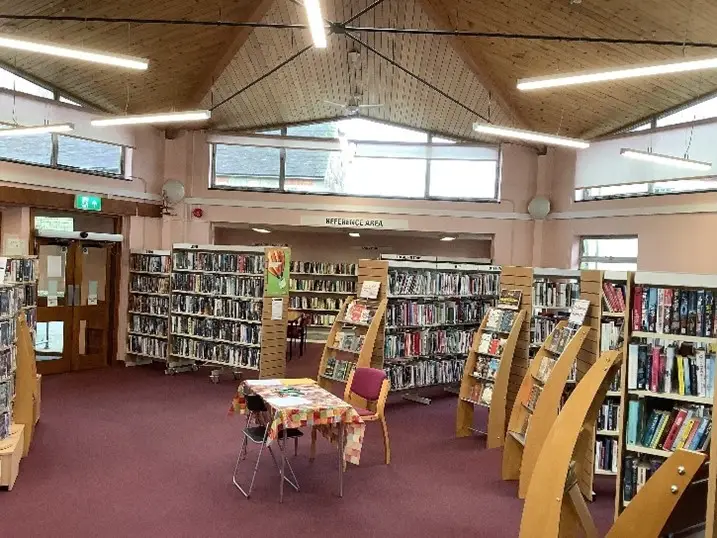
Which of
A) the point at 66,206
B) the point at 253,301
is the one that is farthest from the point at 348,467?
the point at 66,206

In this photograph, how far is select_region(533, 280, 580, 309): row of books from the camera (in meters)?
7.63

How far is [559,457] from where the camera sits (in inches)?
153

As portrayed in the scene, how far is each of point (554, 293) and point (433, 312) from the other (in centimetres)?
189

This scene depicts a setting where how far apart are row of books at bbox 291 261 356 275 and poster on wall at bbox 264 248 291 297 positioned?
4.70 m

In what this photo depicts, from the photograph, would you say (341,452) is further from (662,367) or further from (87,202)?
(87,202)

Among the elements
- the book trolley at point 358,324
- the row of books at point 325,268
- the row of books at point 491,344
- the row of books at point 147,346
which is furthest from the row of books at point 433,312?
the row of books at point 325,268

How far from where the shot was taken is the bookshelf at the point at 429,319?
8551mm

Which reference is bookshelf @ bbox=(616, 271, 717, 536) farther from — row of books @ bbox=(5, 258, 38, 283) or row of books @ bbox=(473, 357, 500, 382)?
row of books @ bbox=(5, 258, 38, 283)

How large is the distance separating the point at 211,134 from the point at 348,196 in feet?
10.2

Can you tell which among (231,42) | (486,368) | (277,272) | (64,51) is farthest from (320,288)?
(64,51)

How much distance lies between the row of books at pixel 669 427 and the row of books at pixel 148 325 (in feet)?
27.7

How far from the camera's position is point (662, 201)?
11.3 meters

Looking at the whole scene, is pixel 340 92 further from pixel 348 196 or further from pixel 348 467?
pixel 348 467

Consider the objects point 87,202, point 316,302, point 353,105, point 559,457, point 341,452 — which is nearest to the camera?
point 559,457
